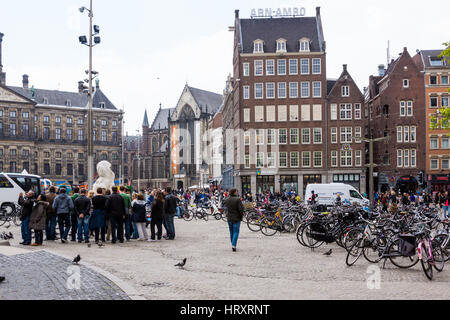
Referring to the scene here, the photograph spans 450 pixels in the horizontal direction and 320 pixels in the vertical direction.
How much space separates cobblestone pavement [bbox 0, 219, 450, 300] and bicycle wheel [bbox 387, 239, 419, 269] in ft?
0.56

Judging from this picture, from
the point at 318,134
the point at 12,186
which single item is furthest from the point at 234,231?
the point at 318,134

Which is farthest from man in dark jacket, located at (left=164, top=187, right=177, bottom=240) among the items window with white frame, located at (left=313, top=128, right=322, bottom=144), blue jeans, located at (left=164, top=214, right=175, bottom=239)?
window with white frame, located at (left=313, top=128, right=322, bottom=144)

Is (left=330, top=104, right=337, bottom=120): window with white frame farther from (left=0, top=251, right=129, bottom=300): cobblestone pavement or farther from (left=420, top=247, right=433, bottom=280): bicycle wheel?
(left=0, top=251, right=129, bottom=300): cobblestone pavement

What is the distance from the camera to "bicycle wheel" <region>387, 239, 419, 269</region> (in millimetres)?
11469

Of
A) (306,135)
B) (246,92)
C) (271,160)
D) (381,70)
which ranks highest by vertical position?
(381,70)

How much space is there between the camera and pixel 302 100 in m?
57.5

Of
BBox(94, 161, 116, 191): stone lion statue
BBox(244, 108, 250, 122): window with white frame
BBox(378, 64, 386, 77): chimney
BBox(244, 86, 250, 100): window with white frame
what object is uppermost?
BBox(378, 64, 386, 77): chimney

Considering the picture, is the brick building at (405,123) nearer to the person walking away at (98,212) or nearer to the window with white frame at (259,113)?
the window with white frame at (259,113)

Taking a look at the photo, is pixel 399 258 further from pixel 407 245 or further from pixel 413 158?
pixel 413 158

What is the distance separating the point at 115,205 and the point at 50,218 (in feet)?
8.27

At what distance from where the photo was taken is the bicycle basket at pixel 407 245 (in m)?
10.9

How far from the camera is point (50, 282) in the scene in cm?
948

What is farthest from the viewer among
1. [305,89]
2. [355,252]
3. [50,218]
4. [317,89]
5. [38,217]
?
[305,89]
